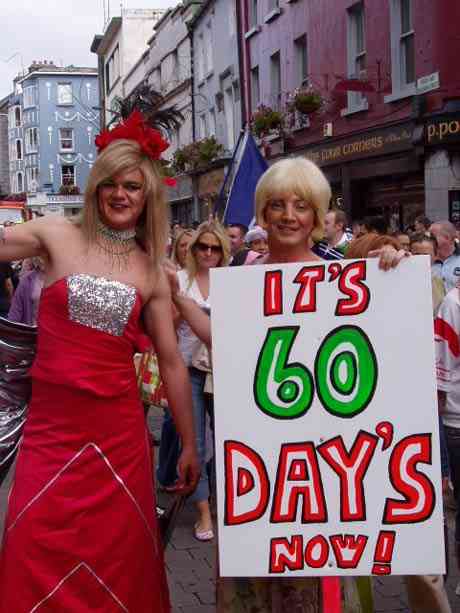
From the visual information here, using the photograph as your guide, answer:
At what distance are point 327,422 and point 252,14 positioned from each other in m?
22.3

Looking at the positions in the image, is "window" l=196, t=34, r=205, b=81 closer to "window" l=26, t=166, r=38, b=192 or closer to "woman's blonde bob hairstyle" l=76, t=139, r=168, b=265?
"woman's blonde bob hairstyle" l=76, t=139, r=168, b=265

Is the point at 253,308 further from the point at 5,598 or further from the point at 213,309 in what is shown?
the point at 5,598

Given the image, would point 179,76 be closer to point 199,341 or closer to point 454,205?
point 454,205

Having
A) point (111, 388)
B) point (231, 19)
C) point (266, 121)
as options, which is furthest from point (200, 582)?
point (231, 19)

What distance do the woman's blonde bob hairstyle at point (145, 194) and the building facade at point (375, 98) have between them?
35.0 ft

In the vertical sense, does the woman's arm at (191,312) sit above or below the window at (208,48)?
below

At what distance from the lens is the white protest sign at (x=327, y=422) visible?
2.64 metres

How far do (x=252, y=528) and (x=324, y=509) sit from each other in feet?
0.70

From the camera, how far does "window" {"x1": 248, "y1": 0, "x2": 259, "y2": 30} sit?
2327 centimetres

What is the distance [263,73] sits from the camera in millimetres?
22422

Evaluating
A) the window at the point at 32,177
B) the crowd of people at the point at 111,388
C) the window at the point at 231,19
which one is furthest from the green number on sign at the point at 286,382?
the window at the point at 32,177

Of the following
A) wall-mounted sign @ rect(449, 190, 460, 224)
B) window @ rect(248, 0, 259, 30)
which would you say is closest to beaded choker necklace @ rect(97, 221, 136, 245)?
wall-mounted sign @ rect(449, 190, 460, 224)

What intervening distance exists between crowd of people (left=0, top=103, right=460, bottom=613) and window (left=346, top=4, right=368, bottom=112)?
13993 mm

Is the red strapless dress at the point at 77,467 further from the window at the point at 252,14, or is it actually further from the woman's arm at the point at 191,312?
the window at the point at 252,14
